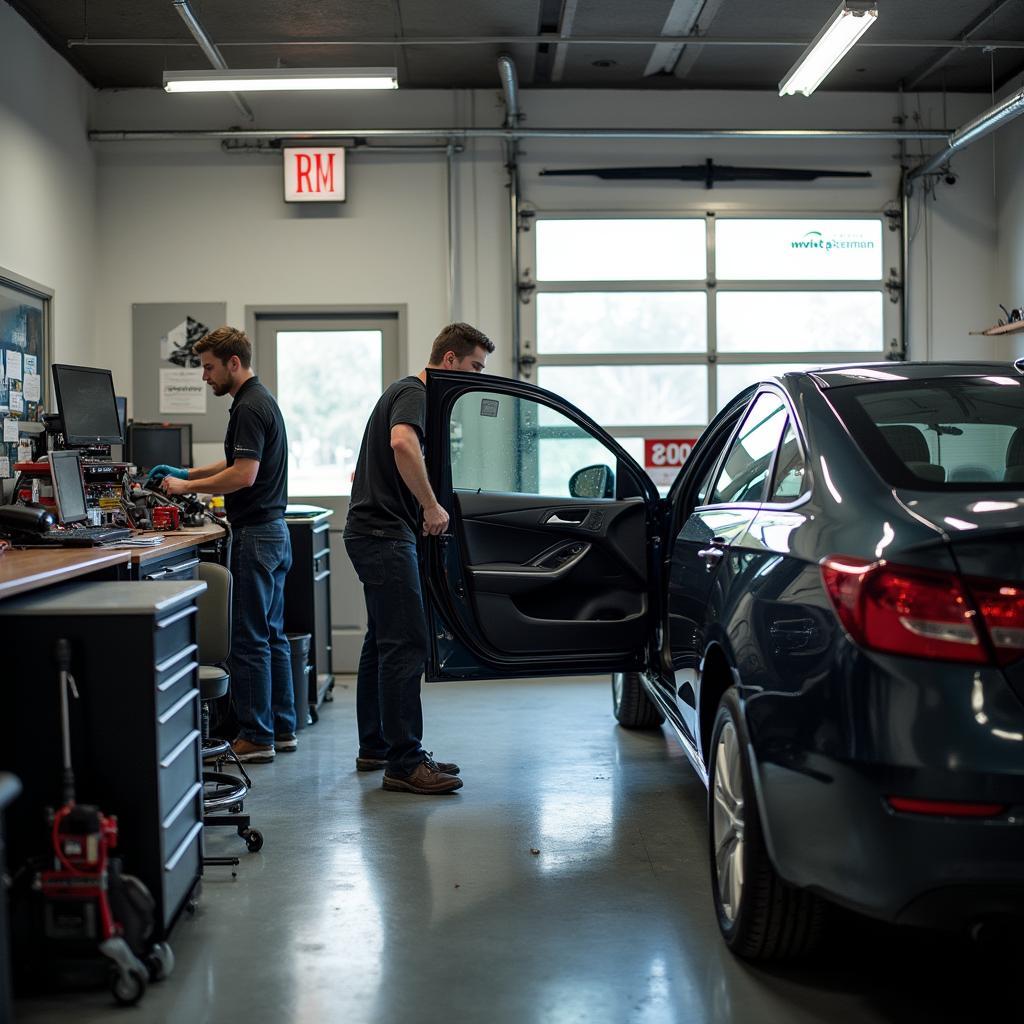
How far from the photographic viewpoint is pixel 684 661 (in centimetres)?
315

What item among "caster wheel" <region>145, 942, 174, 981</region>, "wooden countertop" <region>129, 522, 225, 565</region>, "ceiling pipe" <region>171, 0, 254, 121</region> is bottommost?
"caster wheel" <region>145, 942, 174, 981</region>

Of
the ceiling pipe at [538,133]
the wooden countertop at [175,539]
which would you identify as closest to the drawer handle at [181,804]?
the wooden countertop at [175,539]

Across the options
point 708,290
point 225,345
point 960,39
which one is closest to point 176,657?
point 225,345

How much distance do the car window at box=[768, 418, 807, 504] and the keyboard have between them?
2.27m

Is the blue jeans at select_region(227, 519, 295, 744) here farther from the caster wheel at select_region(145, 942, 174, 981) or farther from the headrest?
the headrest

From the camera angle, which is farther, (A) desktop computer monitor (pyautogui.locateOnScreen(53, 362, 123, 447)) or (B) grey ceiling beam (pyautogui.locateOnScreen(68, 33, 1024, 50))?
(B) grey ceiling beam (pyautogui.locateOnScreen(68, 33, 1024, 50))

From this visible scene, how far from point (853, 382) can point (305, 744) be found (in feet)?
10.3

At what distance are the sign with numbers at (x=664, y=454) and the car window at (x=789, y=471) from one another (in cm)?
462

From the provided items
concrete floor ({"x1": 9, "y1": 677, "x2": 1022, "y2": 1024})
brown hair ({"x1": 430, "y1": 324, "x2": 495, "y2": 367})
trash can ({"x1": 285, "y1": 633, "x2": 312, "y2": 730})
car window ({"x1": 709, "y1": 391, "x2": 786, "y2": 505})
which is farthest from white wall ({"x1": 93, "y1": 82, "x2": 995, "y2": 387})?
car window ({"x1": 709, "y1": 391, "x2": 786, "y2": 505})

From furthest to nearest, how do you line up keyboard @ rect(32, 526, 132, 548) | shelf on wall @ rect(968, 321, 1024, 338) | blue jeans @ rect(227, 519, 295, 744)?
shelf on wall @ rect(968, 321, 1024, 338) < blue jeans @ rect(227, 519, 295, 744) < keyboard @ rect(32, 526, 132, 548)

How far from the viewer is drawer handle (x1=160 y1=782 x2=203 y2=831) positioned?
100 inches

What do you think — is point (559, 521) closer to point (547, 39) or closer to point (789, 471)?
point (789, 471)

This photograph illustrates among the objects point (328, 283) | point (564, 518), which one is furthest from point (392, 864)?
point (328, 283)

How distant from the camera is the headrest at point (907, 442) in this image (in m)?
2.42
